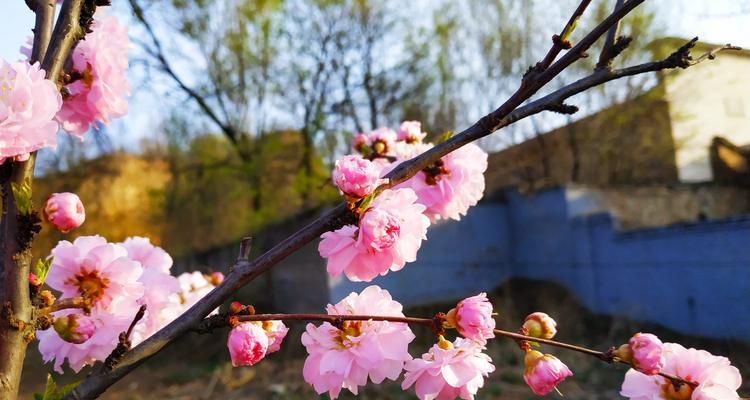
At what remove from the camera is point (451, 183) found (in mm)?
907

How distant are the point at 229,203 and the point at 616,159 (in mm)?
6984

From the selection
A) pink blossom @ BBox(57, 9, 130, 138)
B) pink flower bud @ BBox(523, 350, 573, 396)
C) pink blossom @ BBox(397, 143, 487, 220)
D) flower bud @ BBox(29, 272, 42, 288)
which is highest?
pink blossom @ BBox(57, 9, 130, 138)

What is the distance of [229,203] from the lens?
1032cm

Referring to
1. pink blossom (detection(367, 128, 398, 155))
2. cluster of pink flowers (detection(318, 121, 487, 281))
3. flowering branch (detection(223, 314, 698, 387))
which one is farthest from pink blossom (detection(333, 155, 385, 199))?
pink blossom (detection(367, 128, 398, 155))

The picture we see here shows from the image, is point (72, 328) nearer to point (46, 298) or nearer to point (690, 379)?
point (46, 298)

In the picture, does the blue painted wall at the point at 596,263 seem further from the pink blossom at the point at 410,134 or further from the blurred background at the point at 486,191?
the pink blossom at the point at 410,134

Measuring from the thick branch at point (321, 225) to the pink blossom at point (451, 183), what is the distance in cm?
21

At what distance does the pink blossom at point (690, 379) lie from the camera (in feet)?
2.36

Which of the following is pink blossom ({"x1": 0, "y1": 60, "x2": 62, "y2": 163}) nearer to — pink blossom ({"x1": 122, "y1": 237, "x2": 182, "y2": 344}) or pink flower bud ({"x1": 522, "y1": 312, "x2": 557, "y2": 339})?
pink blossom ({"x1": 122, "y1": 237, "x2": 182, "y2": 344})

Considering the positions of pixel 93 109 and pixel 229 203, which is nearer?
pixel 93 109

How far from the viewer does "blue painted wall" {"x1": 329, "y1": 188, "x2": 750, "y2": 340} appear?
238 inches

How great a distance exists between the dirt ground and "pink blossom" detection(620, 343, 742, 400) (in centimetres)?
442

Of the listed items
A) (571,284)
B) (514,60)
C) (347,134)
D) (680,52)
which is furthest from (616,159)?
(680,52)

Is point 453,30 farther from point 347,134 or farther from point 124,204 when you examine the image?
point 124,204
